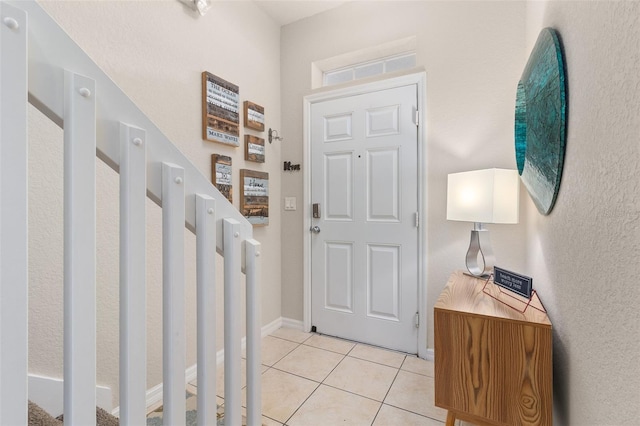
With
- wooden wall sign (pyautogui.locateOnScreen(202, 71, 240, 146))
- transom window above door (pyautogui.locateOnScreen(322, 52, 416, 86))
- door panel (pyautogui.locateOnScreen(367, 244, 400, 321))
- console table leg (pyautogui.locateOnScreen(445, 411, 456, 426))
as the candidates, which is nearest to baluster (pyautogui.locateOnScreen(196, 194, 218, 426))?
console table leg (pyautogui.locateOnScreen(445, 411, 456, 426))

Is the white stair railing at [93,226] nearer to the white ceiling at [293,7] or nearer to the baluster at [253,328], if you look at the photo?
the baluster at [253,328]

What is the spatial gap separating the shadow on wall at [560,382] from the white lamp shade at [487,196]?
63cm

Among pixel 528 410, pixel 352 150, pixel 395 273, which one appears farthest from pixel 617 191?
pixel 352 150

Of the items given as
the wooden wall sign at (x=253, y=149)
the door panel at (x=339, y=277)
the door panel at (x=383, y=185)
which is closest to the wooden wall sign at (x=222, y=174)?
the wooden wall sign at (x=253, y=149)

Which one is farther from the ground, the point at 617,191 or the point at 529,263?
the point at 617,191

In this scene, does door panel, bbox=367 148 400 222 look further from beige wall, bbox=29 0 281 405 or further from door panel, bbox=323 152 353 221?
beige wall, bbox=29 0 281 405

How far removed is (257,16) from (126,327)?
2583 mm

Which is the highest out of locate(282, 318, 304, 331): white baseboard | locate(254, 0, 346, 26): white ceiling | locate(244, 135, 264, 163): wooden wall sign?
locate(254, 0, 346, 26): white ceiling

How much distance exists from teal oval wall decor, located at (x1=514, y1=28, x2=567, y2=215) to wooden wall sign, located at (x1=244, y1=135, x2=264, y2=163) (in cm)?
175

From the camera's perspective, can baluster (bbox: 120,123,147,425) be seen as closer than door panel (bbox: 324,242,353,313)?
Yes

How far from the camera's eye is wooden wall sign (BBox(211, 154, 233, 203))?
200 centimetres

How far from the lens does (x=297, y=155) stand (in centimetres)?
260

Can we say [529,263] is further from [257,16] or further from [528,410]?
[257,16]

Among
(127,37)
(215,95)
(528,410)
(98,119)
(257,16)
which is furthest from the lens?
(257,16)
